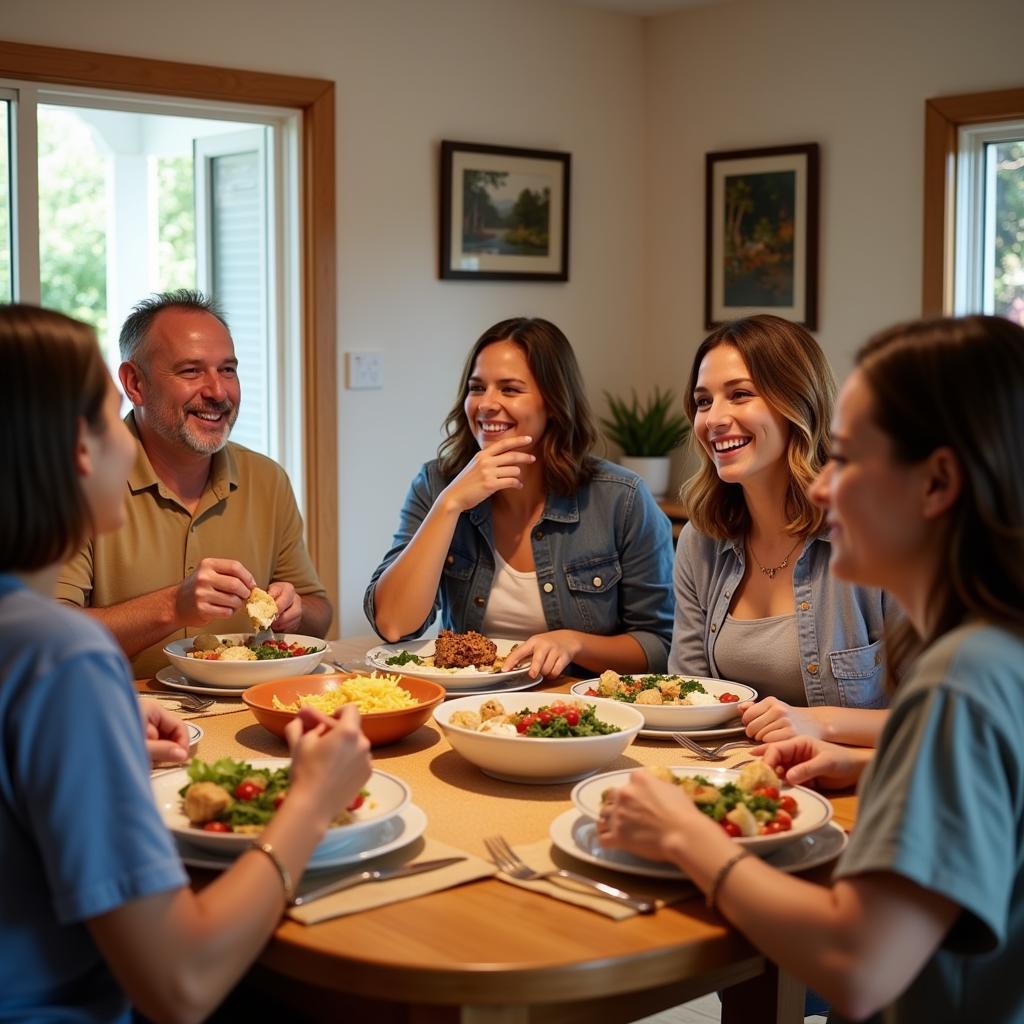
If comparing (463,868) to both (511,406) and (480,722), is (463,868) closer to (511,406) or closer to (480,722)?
(480,722)

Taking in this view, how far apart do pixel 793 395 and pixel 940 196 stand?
96.8 inches

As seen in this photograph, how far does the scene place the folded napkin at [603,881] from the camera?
1375mm

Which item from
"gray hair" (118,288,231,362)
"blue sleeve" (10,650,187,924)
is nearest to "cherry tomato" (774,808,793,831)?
"blue sleeve" (10,650,187,924)

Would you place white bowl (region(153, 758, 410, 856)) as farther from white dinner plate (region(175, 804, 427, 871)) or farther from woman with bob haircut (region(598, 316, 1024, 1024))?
woman with bob haircut (region(598, 316, 1024, 1024))

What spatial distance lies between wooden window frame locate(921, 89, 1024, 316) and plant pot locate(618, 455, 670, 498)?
124 cm

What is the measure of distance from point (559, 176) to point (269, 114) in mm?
1228

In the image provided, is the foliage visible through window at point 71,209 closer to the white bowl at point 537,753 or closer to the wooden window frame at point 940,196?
the wooden window frame at point 940,196

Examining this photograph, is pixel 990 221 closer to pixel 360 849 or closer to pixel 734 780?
pixel 734 780

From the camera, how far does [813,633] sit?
2250 mm

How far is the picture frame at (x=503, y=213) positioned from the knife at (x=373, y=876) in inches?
142

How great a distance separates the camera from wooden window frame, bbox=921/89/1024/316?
175 inches

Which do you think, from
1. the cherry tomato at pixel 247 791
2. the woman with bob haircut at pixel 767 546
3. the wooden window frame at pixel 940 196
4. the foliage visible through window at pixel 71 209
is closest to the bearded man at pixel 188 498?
the woman with bob haircut at pixel 767 546

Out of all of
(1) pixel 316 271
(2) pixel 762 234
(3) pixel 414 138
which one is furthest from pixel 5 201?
(2) pixel 762 234

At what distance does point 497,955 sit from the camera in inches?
49.9
